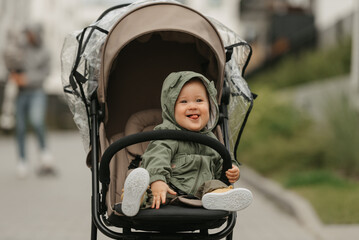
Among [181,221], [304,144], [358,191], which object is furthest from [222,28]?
[304,144]

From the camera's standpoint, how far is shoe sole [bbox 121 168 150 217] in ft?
9.66

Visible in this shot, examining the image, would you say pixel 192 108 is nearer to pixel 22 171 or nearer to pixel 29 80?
pixel 29 80

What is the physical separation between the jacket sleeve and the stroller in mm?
146

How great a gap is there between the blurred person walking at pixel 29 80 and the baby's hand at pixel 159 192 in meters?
5.71

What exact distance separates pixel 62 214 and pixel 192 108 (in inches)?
134

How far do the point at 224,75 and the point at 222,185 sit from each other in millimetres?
1181

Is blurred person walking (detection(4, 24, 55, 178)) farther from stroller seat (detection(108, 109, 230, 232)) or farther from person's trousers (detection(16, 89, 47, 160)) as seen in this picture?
stroller seat (detection(108, 109, 230, 232))

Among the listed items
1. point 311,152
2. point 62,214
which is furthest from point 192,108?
point 311,152

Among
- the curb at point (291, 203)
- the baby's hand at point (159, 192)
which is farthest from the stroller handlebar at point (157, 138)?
the curb at point (291, 203)

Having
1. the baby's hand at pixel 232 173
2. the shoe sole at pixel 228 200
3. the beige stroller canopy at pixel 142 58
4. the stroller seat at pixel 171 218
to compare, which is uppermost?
the beige stroller canopy at pixel 142 58

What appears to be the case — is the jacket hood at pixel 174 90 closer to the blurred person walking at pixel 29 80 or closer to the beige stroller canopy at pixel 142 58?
the beige stroller canopy at pixel 142 58

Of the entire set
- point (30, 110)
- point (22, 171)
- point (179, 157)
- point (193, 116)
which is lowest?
point (179, 157)

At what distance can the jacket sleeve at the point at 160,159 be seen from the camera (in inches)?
128

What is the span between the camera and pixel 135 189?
295cm
